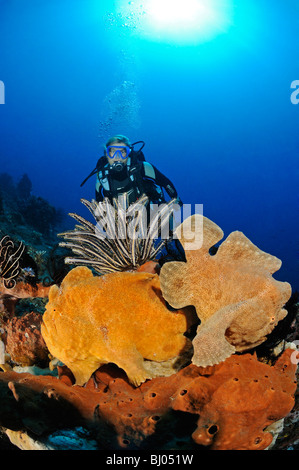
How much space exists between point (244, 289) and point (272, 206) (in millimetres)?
102975

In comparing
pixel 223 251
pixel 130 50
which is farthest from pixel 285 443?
pixel 130 50

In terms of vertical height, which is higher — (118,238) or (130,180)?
(130,180)

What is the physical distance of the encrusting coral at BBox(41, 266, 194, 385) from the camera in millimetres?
2033

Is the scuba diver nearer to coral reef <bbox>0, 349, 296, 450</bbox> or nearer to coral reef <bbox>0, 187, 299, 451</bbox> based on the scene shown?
coral reef <bbox>0, 187, 299, 451</bbox>

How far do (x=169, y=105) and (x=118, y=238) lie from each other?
9751cm

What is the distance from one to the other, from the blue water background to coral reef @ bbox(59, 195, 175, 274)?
57.3 m

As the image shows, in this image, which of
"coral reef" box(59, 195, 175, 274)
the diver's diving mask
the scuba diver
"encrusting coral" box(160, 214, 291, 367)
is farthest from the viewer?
the diver's diving mask

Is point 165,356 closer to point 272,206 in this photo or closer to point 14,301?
point 14,301

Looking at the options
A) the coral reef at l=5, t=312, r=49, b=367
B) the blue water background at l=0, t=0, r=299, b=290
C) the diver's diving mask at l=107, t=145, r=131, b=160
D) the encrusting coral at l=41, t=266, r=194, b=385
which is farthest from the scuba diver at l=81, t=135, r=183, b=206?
the blue water background at l=0, t=0, r=299, b=290

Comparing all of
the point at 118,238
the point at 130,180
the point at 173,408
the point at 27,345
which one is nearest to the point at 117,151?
the point at 130,180

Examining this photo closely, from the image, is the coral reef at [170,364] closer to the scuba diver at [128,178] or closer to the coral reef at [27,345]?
the coral reef at [27,345]

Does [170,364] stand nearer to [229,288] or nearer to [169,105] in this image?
[229,288]

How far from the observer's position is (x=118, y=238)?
8.91 ft

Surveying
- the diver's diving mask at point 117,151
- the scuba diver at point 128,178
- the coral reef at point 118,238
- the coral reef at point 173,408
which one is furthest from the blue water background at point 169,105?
the coral reef at point 173,408
